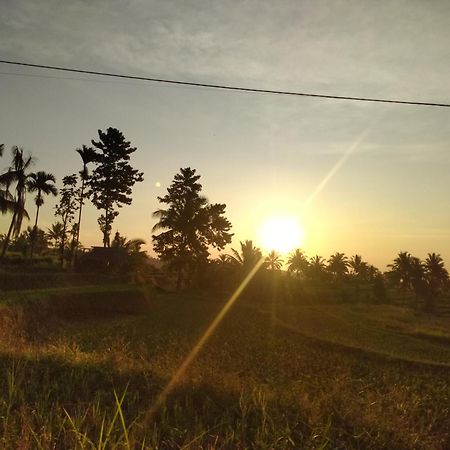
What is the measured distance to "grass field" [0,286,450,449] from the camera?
5402 mm

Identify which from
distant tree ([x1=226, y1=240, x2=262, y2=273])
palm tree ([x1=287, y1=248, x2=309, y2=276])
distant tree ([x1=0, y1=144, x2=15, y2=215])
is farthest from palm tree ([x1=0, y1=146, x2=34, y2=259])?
palm tree ([x1=287, y1=248, x2=309, y2=276])

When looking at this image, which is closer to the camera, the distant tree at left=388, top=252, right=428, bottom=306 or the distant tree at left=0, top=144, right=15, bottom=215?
the distant tree at left=0, top=144, right=15, bottom=215

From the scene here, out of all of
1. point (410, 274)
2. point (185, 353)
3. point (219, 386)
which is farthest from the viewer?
point (410, 274)

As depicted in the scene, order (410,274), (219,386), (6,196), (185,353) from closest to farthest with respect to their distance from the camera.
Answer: (219,386) → (185,353) → (6,196) → (410,274)

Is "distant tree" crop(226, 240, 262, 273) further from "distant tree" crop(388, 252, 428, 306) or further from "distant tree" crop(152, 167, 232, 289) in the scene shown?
"distant tree" crop(388, 252, 428, 306)

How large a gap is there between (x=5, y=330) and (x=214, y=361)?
7.57 m

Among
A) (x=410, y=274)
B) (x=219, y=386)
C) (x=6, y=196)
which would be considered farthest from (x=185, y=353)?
(x=410, y=274)

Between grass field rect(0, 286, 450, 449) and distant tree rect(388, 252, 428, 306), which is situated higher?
distant tree rect(388, 252, 428, 306)

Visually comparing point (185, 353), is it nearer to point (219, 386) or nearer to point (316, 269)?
point (219, 386)

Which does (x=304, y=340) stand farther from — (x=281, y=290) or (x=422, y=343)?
(x=281, y=290)

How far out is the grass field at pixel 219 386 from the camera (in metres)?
5.40

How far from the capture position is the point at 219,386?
7527mm

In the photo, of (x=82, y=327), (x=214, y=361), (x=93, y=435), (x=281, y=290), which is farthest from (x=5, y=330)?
(x=281, y=290)

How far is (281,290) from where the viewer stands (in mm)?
44031
